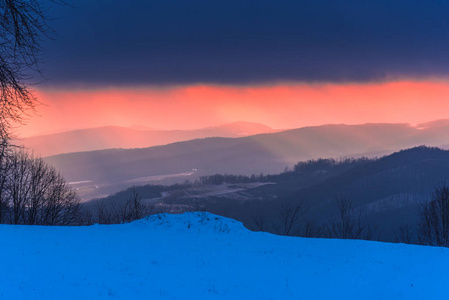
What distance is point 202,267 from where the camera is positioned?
16031 mm

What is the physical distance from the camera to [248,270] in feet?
52.8

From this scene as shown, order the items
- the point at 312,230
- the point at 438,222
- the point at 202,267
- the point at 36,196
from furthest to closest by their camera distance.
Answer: the point at 312,230
the point at 438,222
the point at 36,196
the point at 202,267

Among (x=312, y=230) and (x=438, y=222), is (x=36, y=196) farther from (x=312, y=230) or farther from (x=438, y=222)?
(x=438, y=222)

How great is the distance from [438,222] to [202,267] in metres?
44.4

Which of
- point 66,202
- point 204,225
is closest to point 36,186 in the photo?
point 66,202

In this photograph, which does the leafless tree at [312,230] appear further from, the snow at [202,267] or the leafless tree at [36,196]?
the snow at [202,267]

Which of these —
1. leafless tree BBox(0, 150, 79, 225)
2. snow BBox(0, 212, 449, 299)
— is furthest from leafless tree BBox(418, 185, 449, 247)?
leafless tree BBox(0, 150, 79, 225)

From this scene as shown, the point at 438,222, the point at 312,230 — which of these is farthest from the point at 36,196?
the point at 438,222

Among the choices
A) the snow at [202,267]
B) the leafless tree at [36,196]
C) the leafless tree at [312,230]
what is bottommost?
the leafless tree at [312,230]

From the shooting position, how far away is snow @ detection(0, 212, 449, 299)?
42.2 ft

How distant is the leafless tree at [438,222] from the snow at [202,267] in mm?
30417

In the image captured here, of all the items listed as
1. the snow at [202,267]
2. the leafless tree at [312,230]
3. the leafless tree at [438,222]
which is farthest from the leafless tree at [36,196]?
the leafless tree at [438,222]

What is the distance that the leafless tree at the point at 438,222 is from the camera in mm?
49906

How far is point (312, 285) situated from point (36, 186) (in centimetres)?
3886
